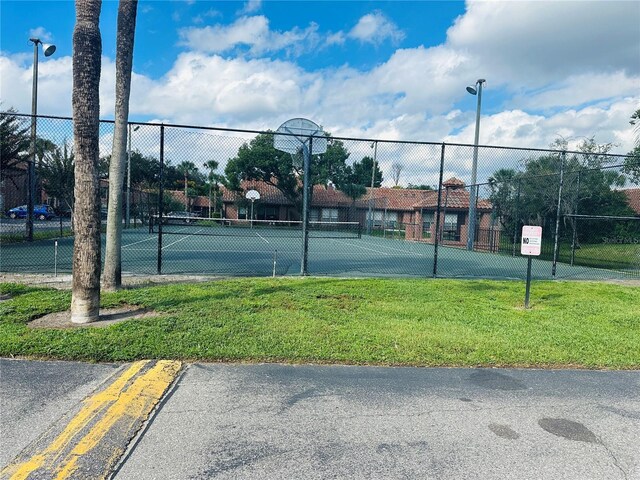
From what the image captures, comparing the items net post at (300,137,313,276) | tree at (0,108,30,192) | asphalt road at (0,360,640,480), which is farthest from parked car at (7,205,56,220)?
asphalt road at (0,360,640,480)

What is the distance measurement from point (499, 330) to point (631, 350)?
153 cm

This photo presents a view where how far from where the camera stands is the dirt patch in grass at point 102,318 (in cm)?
561

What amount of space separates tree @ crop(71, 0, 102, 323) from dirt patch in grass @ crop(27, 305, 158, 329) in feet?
0.45

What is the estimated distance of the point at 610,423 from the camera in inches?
143

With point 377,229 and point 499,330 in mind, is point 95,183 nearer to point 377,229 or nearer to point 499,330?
point 499,330

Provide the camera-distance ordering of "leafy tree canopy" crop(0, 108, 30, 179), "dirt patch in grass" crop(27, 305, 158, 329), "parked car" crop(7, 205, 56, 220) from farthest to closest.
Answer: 1. "parked car" crop(7, 205, 56, 220)
2. "leafy tree canopy" crop(0, 108, 30, 179)
3. "dirt patch in grass" crop(27, 305, 158, 329)

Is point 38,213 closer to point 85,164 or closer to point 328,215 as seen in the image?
point 328,215

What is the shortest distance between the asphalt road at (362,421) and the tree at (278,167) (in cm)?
943

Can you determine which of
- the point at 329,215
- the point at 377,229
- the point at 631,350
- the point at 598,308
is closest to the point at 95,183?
the point at 631,350

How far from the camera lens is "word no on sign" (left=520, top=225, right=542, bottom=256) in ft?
23.7

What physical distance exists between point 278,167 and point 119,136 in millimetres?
10689

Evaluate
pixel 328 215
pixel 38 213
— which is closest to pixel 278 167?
pixel 328 215

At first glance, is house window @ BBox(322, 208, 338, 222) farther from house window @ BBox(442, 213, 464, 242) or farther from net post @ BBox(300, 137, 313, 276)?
net post @ BBox(300, 137, 313, 276)

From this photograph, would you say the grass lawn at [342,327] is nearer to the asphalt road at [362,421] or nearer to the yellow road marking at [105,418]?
the asphalt road at [362,421]
